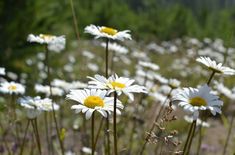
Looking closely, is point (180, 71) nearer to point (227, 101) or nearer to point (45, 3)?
point (227, 101)

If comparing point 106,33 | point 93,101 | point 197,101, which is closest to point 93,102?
point 93,101

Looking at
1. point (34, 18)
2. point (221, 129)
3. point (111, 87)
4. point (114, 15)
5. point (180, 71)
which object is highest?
point (114, 15)

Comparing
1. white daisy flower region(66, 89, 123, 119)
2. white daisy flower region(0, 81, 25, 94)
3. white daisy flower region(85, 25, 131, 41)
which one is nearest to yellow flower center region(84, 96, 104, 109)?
white daisy flower region(66, 89, 123, 119)

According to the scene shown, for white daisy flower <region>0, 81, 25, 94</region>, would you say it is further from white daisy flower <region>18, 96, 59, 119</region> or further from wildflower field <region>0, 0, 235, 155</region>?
white daisy flower <region>18, 96, 59, 119</region>

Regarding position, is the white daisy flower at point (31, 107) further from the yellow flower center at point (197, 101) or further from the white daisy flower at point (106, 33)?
the yellow flower center at point (197, 101)

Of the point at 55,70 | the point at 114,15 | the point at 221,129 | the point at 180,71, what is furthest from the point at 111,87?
the point at 114,15

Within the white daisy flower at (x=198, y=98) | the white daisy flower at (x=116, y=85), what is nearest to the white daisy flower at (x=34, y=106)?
the white daisy flower at (x=116, y=85)

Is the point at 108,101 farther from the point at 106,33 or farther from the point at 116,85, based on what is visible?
the point at 106,33

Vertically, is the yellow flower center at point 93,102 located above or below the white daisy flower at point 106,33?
below
